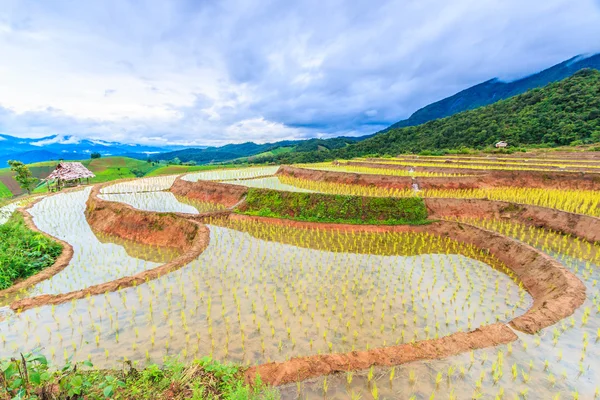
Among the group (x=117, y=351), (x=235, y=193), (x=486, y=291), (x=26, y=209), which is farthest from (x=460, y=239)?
(x=26, y=209)

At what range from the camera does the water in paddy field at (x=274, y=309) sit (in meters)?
5.12

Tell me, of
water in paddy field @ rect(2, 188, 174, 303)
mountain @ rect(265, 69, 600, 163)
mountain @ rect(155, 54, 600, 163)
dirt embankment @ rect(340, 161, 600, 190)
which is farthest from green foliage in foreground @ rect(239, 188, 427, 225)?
mountain @ rect(155, 54, 600, 163)

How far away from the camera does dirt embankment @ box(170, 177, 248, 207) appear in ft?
57.6

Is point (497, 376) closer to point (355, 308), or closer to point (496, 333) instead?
point (496, 333)

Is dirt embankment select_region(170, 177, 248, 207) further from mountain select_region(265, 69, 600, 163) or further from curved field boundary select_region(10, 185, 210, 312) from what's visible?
mountain select_region(265, 69, 600, 163)

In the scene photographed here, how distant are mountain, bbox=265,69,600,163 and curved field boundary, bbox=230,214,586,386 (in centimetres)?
3559

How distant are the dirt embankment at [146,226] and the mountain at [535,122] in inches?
1647

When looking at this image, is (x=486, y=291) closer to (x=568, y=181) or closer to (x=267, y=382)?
(x=267, y=382)

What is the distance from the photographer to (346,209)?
13.5m

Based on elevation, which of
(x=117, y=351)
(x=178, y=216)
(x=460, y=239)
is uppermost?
(x=178, y=216)

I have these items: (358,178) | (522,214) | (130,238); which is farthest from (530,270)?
(130,238)

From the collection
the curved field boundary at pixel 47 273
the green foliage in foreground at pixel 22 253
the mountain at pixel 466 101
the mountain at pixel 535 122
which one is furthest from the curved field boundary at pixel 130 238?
the mountain at pixel 466 101

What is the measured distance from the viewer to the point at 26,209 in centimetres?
1698

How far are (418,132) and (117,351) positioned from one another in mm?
66257
